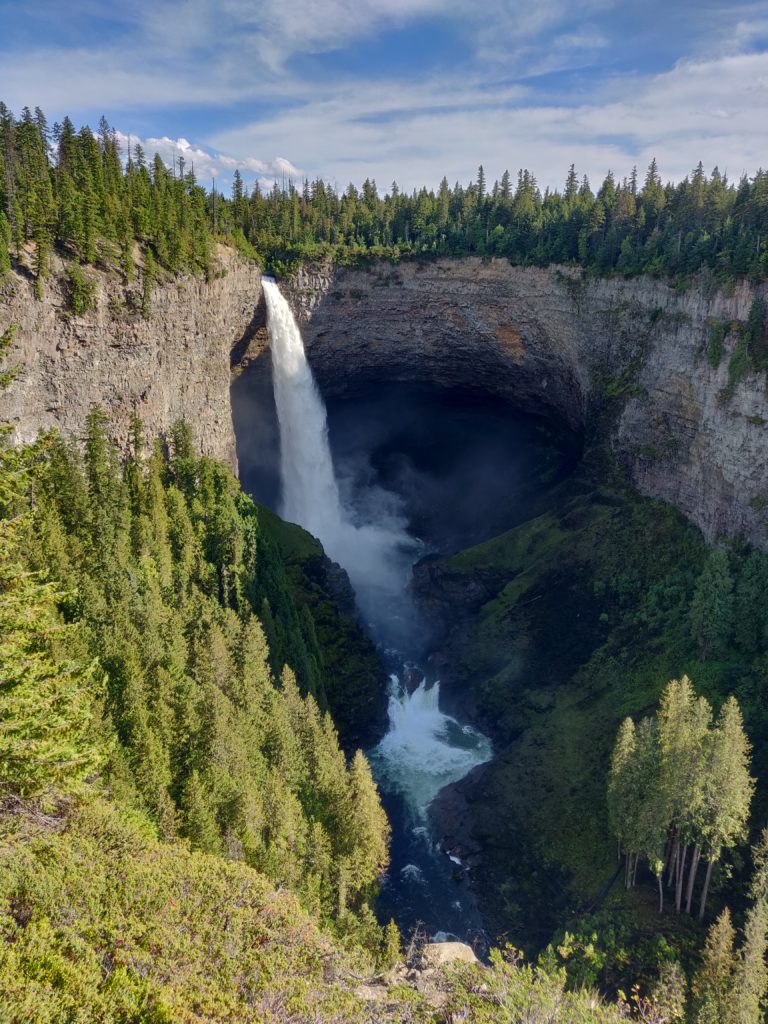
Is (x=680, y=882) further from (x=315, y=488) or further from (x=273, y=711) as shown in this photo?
(x=315, y=488)

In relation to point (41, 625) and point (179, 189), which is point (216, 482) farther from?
point (41, 625)

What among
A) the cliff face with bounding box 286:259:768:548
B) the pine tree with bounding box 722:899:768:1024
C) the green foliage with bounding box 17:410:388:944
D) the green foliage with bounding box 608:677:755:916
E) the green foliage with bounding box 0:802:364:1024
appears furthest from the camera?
the cliff face with bounding box 286:259:768:548

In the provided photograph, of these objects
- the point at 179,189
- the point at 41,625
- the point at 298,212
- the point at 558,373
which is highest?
the point at 298,212

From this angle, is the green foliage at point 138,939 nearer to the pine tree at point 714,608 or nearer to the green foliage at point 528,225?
the pine tree at point 714,608

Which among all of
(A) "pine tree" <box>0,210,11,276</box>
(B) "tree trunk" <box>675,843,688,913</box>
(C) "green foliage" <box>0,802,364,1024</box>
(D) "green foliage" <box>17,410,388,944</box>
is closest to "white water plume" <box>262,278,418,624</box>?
(D) "green foliage" <box>17,410,388,944</box>

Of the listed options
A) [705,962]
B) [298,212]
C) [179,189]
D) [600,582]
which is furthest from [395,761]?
[298,212]

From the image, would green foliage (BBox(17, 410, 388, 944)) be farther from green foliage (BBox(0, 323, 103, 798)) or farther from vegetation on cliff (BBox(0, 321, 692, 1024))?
green foliage (BBox(0, 323, 103, 798))

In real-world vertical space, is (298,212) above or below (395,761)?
above

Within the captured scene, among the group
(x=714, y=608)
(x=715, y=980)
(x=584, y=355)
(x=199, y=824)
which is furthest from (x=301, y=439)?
(x=715, y=980)
